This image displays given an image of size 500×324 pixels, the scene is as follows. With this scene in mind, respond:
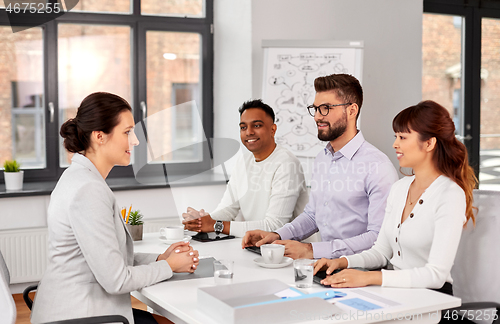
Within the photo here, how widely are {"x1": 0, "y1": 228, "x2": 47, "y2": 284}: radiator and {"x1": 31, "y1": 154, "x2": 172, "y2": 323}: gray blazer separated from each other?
2251 mm

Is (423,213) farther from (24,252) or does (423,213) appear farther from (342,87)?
(24,252)

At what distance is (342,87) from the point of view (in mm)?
2270

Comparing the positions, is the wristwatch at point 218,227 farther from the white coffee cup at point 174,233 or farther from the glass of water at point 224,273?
the glass of water at point 224,273

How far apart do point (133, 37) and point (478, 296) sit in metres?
3.48

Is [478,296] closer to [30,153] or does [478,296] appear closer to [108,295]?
[108,295]

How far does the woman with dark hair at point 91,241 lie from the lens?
4.96ft

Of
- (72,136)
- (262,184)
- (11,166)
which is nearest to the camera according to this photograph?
(72,136)

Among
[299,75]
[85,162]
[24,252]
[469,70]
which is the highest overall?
[469,70]

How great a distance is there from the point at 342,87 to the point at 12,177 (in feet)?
8.64

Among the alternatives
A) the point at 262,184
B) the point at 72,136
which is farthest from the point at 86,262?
the point at 262,184

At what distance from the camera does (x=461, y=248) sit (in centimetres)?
177

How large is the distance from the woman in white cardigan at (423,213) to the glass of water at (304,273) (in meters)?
0.05

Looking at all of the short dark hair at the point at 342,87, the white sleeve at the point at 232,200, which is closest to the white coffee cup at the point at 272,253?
the short dark hair at the point at 342,87

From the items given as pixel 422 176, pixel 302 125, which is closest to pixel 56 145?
pixel 302 125
